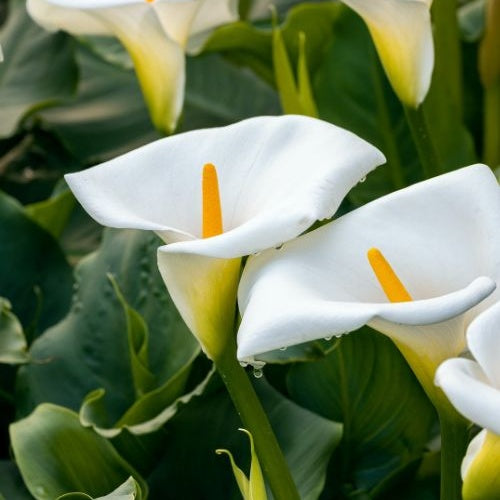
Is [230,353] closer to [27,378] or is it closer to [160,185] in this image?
[160,185]

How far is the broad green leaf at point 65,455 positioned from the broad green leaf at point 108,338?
0.29ft

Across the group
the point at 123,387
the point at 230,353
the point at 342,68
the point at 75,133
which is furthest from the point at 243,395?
the point at 75,133

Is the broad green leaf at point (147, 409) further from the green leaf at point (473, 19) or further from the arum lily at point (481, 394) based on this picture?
the green leaf at point (473, 19)

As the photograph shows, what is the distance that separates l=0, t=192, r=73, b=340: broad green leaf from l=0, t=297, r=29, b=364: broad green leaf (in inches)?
6.4

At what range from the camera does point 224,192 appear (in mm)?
597

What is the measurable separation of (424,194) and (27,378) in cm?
39

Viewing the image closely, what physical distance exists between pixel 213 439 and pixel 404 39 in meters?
0.31

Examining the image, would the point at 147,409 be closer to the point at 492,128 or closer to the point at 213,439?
the point at 213,439

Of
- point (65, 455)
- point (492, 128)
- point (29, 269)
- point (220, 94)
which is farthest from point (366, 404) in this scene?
point (220, 94)

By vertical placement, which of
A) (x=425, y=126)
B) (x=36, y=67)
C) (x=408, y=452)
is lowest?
(x=408, y=452)

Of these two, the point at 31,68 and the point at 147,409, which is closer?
the point at 147,409

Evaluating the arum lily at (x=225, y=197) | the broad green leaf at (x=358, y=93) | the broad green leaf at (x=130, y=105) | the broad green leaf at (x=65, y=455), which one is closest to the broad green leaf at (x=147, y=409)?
the broad green leaf at (x=65, y=455)

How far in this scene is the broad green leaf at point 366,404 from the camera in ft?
2.59

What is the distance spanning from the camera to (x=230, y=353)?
57cm
